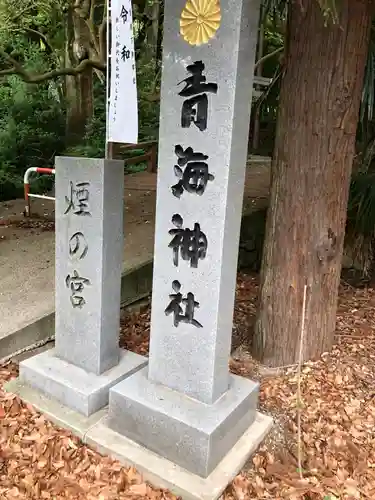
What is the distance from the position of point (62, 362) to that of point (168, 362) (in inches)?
34.7

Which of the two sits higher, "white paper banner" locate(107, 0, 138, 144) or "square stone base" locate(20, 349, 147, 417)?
"white paper banner" locate(107, 0, 138, 144)

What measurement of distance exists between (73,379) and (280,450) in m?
1.40

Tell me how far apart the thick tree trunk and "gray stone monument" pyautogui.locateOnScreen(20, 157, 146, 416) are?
1.17m

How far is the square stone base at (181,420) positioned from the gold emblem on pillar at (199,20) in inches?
77.9

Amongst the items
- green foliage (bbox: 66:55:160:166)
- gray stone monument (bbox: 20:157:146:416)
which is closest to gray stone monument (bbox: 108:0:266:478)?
gray stone monument (bbox: 20:157:146:416)

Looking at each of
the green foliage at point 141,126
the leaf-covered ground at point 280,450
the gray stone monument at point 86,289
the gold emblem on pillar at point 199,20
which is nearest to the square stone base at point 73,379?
the gray stone monument at point 86,289

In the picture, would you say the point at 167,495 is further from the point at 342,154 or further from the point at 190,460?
the point at 342,154

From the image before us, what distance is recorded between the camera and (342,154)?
130 inches

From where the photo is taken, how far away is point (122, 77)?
2.74m

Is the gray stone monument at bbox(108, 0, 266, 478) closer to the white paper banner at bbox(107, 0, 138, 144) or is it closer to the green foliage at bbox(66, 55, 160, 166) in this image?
the white paper banner at bbox(107, 0, 138, 144)

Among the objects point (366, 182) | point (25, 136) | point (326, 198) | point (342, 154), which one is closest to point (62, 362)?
point (326, 198)

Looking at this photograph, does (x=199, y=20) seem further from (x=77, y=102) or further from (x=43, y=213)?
(x=77, y=102)

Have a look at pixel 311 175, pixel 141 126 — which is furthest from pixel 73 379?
pixel 141 126

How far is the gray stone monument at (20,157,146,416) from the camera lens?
2.92 m
